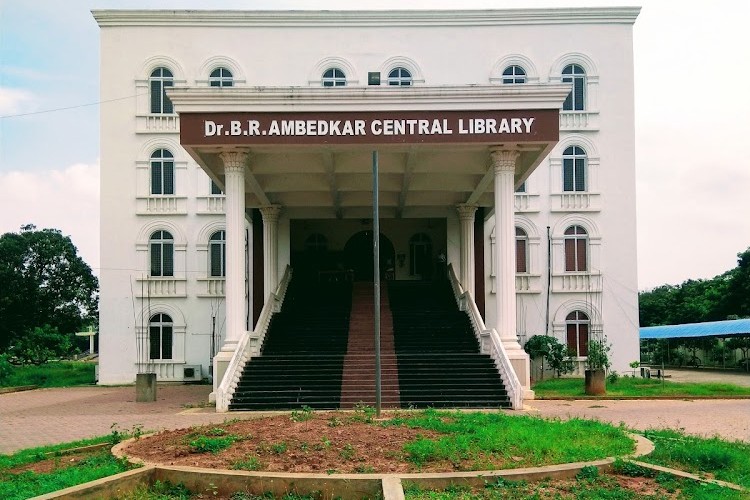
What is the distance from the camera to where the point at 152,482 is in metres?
8.66

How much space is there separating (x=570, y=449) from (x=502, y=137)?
11509 mm

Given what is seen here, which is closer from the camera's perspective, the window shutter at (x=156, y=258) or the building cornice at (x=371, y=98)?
the building cornice at (x=371, y=98)

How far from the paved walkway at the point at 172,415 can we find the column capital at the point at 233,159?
20.0 ft

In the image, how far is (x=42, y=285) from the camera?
46.7m

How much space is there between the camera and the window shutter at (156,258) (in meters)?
31.2

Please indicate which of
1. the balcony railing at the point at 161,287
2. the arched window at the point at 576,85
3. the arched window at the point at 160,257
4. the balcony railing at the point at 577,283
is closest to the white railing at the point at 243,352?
the balcony railing at the point at 161,287

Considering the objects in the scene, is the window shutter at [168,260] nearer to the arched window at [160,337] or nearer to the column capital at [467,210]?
the arched window at [160,337]

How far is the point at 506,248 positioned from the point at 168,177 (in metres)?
16.0

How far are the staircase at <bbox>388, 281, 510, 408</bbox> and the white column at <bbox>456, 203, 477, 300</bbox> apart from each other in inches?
36.2

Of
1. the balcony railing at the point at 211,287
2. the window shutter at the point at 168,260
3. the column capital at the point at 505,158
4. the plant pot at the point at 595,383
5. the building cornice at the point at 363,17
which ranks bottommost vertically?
the plant pot at the point at 595,383

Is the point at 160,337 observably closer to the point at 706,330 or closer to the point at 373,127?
the point at 373,127

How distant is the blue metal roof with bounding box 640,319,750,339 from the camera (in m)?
36.2

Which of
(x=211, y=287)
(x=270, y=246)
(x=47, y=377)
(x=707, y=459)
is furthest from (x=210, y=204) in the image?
(x=707, y=459)

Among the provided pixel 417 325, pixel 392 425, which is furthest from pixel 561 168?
pixel 392 425
